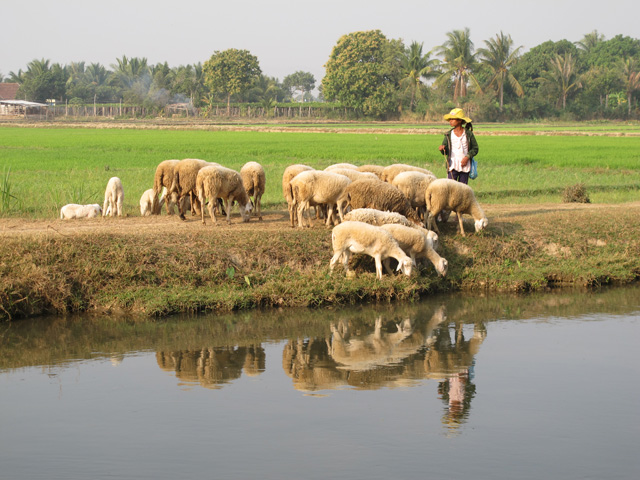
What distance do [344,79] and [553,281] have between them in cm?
5611

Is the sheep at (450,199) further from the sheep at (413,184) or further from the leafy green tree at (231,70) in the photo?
the leafy green tree at (231,70)

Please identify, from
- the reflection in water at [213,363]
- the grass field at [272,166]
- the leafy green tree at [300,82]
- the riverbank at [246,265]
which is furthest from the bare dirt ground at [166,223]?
the leafy green tree at [300,82]

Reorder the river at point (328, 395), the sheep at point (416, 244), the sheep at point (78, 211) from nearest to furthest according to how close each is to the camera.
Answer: the river at point (328, 395), the sheep at point (416, 244), the sheep at point (78, 211)

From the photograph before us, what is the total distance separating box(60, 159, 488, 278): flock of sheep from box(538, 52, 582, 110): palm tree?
55.2 m

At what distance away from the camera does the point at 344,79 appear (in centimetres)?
6475

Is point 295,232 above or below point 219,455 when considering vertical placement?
above

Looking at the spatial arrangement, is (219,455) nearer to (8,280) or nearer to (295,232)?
(8,280)

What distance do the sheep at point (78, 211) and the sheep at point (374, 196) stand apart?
4821 mm

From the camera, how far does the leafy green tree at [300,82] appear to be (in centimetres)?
10638

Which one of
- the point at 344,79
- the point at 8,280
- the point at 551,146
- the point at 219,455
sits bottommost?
the point at 219,455

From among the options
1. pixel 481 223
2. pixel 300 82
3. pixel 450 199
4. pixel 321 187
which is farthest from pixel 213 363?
pixel 300 82

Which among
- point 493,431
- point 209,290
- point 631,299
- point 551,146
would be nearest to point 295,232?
point 209,290

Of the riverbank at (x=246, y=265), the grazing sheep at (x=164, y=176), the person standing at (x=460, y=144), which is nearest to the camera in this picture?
the riverbank at (x=246, y=265)

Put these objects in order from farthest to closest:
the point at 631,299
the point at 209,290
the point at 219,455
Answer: the point at 631,299 → the point at 209,290 → the point at 219,455
